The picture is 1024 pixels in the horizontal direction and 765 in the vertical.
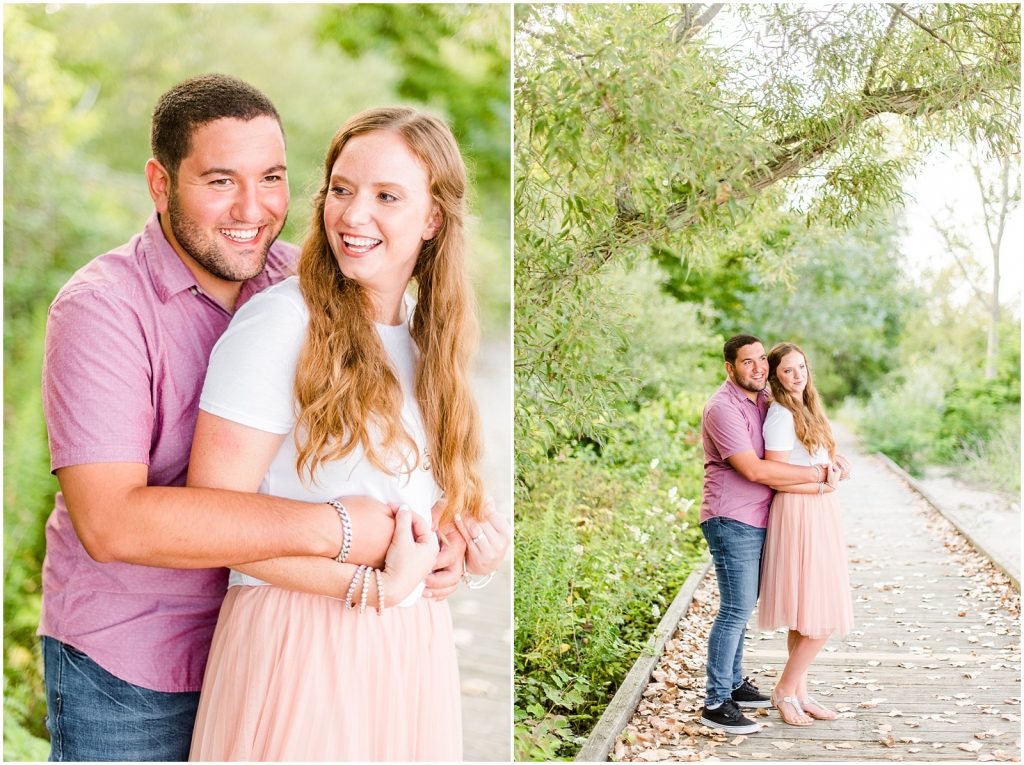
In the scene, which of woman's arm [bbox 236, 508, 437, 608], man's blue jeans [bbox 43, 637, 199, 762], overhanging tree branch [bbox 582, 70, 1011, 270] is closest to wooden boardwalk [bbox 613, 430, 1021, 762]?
overhanging tree branch [bbox 582, 70, 1011, 270]

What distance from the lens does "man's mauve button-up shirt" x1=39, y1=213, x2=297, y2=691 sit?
1.66 m

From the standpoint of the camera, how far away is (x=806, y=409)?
254cm

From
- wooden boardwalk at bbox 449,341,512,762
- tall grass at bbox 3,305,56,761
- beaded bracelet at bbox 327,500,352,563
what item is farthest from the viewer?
tall grass at bbox 3,305,56,761

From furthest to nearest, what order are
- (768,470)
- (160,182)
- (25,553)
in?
(25,553)
(768,470)
(160,182)

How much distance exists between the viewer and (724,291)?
8.68 ft

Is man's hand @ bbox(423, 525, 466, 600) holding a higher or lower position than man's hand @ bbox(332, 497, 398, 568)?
lower

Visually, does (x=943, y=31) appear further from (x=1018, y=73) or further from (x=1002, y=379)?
(x=1002, y=379)

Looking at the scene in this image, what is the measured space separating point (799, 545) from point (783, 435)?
0.31 metres

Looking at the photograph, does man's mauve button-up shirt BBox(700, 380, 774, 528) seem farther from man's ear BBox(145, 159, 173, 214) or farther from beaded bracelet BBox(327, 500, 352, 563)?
man's ear BBox(145, 159, 173, 214)

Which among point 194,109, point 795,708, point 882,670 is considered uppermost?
point 194,109

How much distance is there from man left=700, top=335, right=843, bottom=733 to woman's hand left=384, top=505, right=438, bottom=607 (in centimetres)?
111

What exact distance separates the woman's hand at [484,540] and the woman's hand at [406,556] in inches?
6.4

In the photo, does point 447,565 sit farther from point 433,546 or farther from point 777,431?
point 777,431

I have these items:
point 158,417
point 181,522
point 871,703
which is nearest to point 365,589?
point 181,522
